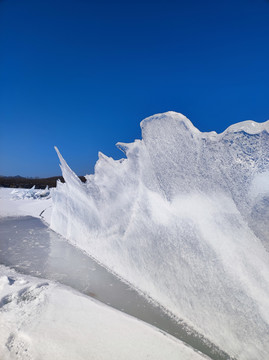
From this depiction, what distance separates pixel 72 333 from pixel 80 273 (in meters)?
1.20

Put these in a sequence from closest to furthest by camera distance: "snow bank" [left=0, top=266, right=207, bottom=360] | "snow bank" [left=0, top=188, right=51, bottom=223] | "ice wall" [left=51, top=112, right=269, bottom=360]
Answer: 1. "snow bank" [left=0, top=266, right=207, bottom=360]
2. "ice wall" [left=51, top=112, right=269, bottom=360]
3. "snow bank" [left=0, top=188, right=51, bottom=223]

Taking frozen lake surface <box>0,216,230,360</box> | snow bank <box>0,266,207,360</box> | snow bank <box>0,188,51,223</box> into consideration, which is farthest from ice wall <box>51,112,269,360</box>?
snow bank <box>0,188,51,223</box>

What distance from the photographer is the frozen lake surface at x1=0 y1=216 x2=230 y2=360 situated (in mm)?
1651

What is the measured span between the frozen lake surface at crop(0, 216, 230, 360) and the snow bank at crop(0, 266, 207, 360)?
129 millimetres

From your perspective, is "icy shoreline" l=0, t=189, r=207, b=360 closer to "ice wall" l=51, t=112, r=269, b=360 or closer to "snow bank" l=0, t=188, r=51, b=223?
Result: "ice wall" l=51, t=112, r=269, b=360

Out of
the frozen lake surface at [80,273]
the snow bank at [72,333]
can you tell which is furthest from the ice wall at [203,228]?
the snow bank at [72,333]

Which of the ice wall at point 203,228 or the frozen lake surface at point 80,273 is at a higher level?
the ice wall at point 203,228

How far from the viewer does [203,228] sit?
1.92 meters

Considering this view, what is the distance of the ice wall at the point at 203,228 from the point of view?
158 centimetres

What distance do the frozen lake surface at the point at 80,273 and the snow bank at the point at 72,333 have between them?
129 millimetres

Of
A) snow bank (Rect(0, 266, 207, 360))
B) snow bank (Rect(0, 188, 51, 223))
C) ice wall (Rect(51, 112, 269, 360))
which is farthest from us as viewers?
snow bank (Rect(0, 188, 51, 223))

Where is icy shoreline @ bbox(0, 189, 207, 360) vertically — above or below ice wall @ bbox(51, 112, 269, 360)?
below

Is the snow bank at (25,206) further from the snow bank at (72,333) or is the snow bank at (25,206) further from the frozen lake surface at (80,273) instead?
the snow bank at (72,333)

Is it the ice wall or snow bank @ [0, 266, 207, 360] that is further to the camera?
the ice wall
